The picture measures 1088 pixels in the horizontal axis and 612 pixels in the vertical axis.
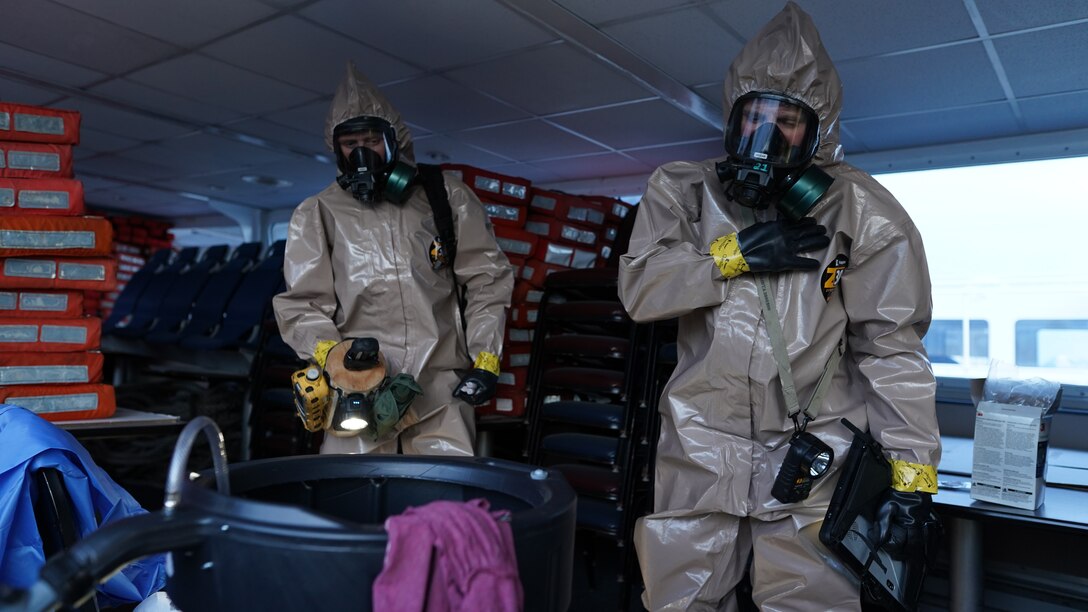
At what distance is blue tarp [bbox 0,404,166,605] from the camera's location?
4.71ft

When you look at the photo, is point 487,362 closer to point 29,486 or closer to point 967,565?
point 29,486

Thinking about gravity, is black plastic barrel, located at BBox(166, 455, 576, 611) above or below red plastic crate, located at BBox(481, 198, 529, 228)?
below

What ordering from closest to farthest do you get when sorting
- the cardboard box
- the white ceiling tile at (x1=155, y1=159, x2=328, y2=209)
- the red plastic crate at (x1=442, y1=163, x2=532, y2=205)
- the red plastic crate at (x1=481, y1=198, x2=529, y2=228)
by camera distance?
1. the cardboard box
2. the red plastic crate at (x1=442, y1=163, x2=532, y2=205)
3. the red plastic crate at (x1=481, y1=198, x2=529, y2=228)
4. the white ceiling tile at (x1=155, y1=159, x2=328, y2=209)

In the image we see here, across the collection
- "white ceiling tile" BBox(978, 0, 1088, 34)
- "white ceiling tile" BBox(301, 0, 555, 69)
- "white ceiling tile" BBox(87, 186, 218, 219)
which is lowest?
"white ceiling tile" BBox(978, 0, 1088, 34)

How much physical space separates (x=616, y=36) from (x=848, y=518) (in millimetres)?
2301

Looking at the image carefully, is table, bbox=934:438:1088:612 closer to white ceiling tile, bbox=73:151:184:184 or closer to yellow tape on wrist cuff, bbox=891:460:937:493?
yellow tape on wrist cuff, bbox=891:460:937:493

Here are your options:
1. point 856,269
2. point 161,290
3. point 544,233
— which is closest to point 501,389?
point 544,233

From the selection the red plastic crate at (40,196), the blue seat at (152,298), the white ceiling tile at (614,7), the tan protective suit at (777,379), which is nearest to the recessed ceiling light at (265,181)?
the blue seat at (152,298)

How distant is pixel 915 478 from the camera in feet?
6.26

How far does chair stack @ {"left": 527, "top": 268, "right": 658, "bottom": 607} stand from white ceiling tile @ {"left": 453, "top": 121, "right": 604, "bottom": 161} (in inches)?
55.3

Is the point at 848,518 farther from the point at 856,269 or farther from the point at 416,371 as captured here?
the point at 416,371

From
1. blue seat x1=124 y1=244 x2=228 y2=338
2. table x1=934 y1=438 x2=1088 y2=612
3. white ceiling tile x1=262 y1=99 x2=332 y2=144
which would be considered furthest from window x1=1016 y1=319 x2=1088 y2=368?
blue seat x1=124 y1=244 x2=228 y2=338

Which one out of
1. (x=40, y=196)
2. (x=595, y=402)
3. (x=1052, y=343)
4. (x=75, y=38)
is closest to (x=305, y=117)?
(x=75, y=38)

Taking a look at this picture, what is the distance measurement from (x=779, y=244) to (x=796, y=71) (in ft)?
1.57
